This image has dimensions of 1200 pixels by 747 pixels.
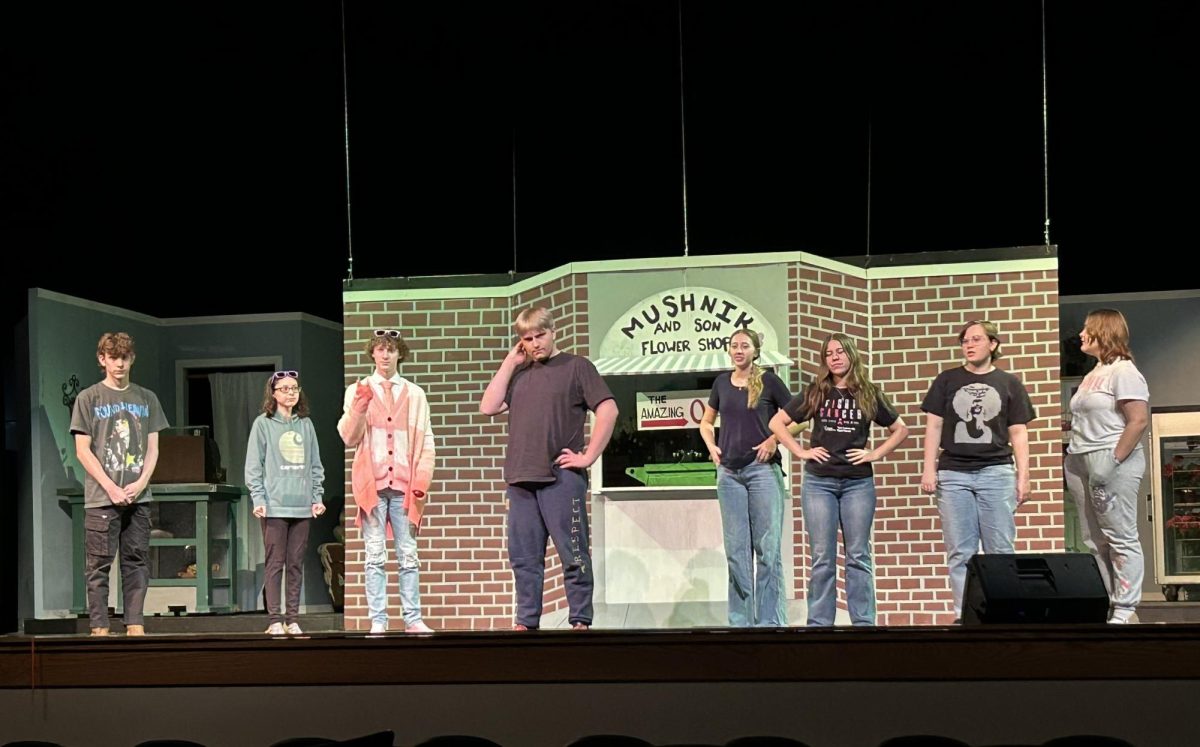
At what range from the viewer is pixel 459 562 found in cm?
779

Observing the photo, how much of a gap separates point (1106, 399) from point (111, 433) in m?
4.40

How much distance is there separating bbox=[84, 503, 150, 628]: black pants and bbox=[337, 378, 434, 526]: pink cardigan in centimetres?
100

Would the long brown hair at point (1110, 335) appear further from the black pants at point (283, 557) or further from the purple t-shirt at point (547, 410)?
the black pants at point (283, 557)

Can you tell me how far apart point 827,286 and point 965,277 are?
78 cm

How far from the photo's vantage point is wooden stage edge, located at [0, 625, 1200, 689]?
3.55 m

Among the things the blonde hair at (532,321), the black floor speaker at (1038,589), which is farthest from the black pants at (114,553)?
the black floor speaker at (1038,589)

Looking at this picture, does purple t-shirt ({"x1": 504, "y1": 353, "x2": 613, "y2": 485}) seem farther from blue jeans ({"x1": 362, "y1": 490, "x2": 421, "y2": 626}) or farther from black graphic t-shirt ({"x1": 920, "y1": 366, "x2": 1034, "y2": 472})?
black graphic t-shirt ({"x1": 920, "y1": 366, "x2": 1034, "y2": 472})

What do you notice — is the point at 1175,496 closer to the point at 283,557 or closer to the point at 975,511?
the point at 975,511

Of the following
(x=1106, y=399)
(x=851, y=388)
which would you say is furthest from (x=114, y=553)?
(x=1106, y=399)

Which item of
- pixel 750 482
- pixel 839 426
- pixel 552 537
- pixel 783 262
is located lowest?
pixel 552 537

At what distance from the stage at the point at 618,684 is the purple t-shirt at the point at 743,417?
225 centimetres

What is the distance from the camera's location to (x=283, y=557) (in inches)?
254

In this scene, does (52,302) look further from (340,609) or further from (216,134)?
(340,609)

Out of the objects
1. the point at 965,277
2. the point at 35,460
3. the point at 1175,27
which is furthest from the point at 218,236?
the point at 1175,27
